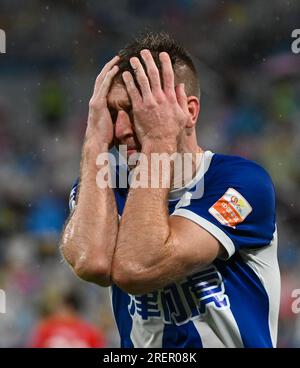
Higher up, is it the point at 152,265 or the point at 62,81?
the point at 62,81

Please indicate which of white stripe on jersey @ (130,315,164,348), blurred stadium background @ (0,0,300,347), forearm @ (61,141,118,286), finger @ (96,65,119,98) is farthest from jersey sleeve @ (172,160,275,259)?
blurred stadium background @ (0,0,300,347)

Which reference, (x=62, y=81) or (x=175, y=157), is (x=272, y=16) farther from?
(x=175, y=157)

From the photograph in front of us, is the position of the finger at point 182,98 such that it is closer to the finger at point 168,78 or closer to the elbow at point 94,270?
the finger at point 168,78

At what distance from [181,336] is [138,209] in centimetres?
47

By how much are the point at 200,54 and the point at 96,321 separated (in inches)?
121

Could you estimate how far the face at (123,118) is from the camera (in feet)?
8.52

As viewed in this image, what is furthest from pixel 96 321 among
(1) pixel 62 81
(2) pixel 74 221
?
(2) pixel 74 221

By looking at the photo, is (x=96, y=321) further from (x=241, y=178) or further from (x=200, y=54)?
(x=241, y=178)

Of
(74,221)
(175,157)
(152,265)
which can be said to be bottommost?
(152,265)

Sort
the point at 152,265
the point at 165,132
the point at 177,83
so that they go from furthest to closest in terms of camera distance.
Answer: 1. the point at 177,83
2. the point at 165,132
3. the point at 152,265

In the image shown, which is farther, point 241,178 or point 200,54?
point 200,54

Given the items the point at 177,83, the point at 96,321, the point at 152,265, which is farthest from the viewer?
the point at 96,321

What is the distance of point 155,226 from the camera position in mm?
2355

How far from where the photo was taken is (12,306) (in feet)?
21.0
